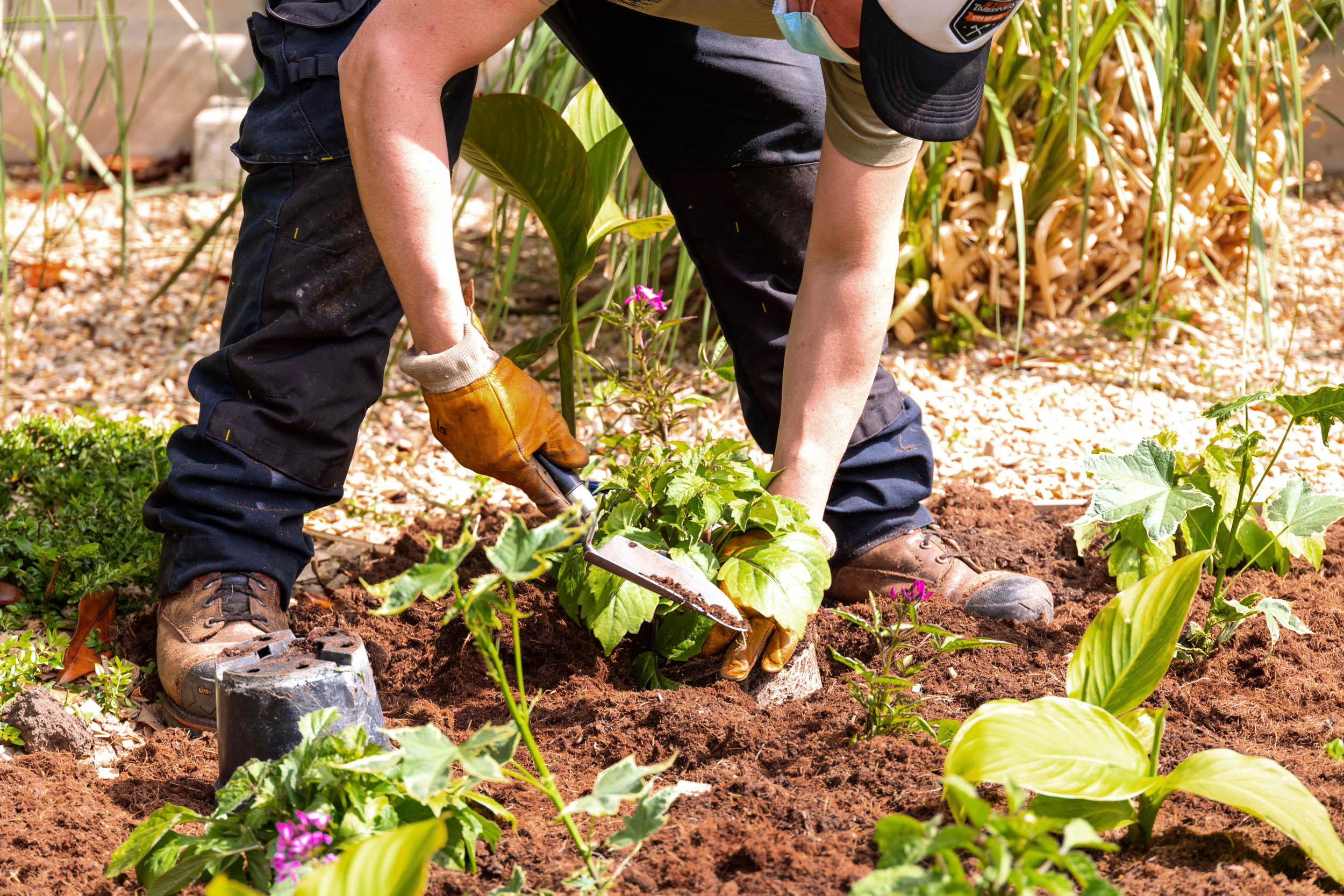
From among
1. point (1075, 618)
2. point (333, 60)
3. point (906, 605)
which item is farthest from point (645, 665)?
point (333, 60)

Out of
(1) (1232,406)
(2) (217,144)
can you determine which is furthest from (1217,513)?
(2) (217,144)

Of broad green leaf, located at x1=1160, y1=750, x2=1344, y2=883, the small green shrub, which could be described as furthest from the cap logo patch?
the small green shrub

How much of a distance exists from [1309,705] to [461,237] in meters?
3.01

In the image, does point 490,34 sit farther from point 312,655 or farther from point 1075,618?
point 1075,618

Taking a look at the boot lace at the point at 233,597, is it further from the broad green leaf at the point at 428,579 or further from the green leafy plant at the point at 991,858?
the green leafy plant at the point at 991,858

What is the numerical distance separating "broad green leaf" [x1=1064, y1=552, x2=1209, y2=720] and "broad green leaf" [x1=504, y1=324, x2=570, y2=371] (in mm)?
945

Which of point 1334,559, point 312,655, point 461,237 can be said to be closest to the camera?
point 312,655

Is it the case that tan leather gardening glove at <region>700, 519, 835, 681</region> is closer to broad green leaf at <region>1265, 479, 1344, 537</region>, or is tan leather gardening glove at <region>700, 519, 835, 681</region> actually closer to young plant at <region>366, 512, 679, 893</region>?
young plant at <region>366, 512, 679, 893</region>

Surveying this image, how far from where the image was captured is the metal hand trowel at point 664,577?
1.30 m

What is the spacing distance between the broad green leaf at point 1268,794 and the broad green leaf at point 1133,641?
0.40 ft

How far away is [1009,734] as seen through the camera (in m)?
1.02

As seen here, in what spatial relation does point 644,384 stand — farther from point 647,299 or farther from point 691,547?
point 691,547

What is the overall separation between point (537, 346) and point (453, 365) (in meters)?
0.41

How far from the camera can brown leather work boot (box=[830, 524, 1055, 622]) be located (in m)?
1.71
